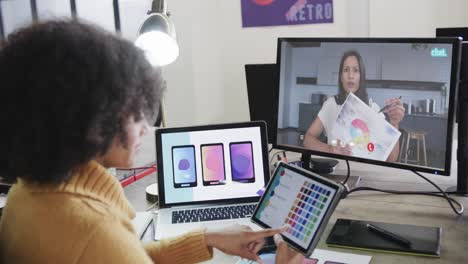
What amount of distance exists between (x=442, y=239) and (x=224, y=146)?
64 cm

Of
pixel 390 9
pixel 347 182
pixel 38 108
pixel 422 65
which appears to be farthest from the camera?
pixel 390 9

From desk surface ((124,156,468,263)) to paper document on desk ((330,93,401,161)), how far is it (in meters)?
0.15

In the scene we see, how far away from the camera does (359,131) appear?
58.9 inches

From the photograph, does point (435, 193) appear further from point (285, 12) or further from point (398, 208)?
point (285, 12)

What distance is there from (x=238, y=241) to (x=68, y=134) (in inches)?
19.9

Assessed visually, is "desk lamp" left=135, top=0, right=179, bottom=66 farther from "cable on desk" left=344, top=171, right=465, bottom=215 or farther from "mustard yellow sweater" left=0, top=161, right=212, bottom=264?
"mustard yellow sweater" left=0, top=161, right=212, bottom=264

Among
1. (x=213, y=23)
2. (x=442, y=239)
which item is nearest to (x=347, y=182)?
(x=442, y=239)

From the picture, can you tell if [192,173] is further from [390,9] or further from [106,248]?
[390,9]

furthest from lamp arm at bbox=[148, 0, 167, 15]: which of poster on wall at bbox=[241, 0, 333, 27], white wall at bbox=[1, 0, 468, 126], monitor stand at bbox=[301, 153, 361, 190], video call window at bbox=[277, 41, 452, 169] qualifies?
poster on wall at bbox=[241, 0, 333, 27]

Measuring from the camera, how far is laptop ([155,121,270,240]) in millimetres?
1529

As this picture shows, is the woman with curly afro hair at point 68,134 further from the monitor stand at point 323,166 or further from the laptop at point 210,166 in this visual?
the monitor stand at point 323,166

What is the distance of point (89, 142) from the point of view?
82 cm

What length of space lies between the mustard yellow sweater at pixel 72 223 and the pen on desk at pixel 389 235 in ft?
2.12

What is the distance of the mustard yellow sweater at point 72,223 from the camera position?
786mm
